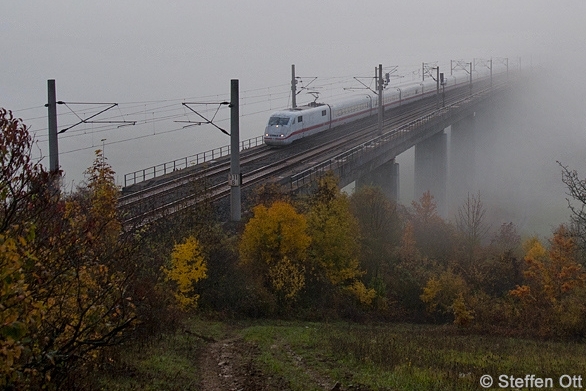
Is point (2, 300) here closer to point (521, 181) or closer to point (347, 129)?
point (347, 129)

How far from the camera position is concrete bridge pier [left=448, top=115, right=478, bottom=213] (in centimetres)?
9806

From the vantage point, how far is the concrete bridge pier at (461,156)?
322ft

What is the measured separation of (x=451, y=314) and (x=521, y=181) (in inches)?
3468

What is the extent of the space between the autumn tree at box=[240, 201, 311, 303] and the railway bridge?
2.93m

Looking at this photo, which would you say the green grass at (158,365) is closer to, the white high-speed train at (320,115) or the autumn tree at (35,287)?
the autumn tree at (35,287)

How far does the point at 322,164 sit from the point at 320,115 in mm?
15057

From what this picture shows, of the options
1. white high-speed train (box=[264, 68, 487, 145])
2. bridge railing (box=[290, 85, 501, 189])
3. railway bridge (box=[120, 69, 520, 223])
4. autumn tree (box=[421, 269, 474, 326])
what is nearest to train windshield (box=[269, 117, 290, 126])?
white high-speed train (box=[264, 68, 487, 145])

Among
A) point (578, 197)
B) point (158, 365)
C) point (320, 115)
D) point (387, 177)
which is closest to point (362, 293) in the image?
point (578, 197)

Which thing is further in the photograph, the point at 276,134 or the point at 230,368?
the point at 276,134

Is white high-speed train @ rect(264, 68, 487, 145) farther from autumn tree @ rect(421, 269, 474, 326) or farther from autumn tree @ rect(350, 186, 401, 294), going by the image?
autumn tree @ rect(421, 269, 474, 326)

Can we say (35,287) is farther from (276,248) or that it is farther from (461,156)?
(461,156)

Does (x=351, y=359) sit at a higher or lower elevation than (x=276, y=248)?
lower

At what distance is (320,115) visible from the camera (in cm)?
5634

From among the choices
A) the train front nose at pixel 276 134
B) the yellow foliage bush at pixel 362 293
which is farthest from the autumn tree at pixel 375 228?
the train front nose at pixel 276 134
